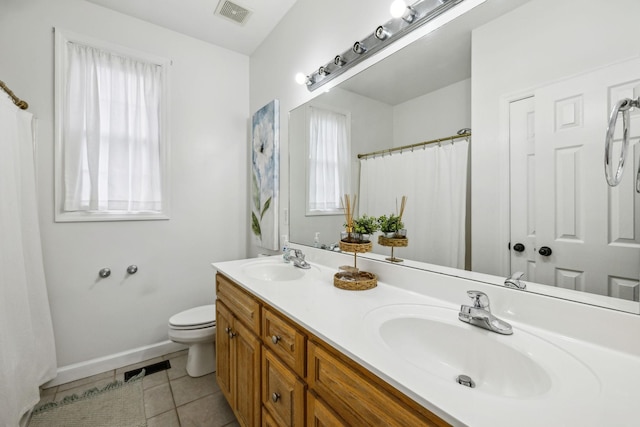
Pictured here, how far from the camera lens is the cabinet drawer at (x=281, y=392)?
0.87 meters

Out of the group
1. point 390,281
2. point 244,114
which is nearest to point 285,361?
point 390,281

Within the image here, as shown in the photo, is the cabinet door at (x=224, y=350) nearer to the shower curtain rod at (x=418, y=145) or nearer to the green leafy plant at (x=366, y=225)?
the green leafy plant at (x=366, y=225)

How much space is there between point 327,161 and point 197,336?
4.93ft

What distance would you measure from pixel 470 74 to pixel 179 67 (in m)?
2.34

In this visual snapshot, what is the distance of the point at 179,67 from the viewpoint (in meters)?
2.31

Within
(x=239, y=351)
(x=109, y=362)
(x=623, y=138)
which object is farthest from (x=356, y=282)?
Answer: (x=109, y=362)

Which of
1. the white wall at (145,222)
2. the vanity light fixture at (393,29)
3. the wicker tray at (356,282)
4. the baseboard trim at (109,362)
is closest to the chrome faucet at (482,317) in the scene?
the wicker tray at (356,282)

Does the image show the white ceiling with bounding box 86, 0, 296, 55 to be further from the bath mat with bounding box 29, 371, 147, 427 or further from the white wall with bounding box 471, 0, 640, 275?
the bath mat with bounding box 29, 371, 147, 427

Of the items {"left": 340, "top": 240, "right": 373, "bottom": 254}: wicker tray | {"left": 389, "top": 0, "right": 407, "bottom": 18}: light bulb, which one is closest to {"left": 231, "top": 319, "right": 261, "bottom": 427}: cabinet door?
{"left": 340, "top": 240, "right": 373, "bottom": 254}: wicker tray

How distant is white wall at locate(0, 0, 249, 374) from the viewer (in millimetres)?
1815

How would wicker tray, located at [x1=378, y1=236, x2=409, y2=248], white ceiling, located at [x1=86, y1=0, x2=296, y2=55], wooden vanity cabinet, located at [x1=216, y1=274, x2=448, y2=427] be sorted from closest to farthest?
wooden vanity cabinet, located at [x1=216, y1=274, x2=448, y2=427] < wicker tray, located at [x1=378, y1=236, x2=409, y2=248] < white ceiling, located at [x1=86, y1=0, x2=296, y2=55]

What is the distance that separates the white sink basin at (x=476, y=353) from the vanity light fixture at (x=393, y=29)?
1153mm

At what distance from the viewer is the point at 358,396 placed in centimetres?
65

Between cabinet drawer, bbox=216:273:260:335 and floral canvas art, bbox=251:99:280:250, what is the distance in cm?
66
